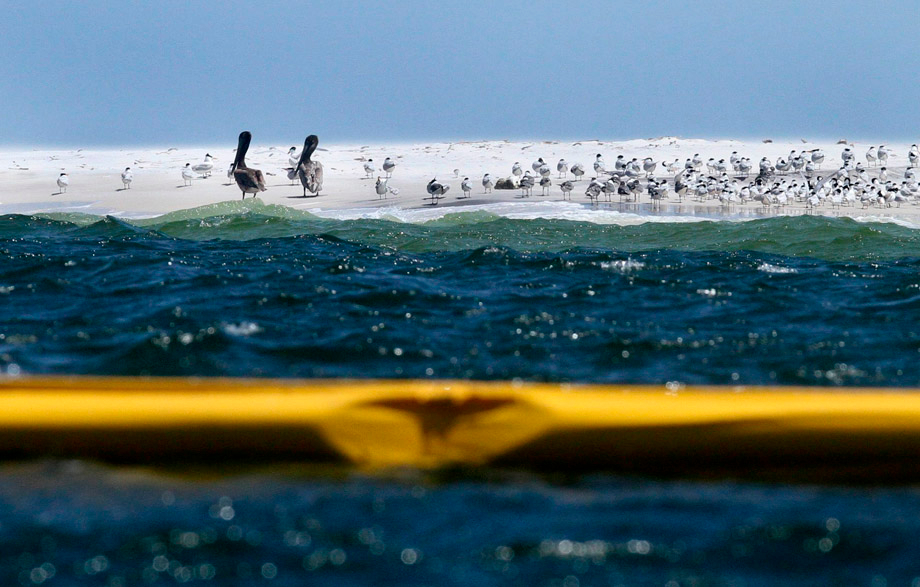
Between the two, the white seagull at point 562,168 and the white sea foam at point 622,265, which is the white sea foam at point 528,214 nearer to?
the white sea foam at point 622,265

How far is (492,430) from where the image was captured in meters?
4.00

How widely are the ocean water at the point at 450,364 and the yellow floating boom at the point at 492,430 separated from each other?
3.9 inches

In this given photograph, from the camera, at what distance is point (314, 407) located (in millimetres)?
4008

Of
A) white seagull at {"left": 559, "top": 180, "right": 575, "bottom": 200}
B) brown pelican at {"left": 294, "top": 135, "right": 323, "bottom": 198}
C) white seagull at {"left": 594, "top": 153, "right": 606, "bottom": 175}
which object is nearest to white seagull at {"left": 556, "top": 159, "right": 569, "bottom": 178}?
white seagull at {"left": 594, "top": 153, "right": 606, "bottom": 175}

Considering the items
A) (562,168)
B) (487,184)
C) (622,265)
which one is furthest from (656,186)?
(622,265)

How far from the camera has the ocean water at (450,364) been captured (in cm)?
323

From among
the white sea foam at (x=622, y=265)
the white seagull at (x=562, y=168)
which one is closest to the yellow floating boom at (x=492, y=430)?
the white sea foam at (x=622, y=265)

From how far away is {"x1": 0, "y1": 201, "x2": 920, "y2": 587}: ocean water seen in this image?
323 cm

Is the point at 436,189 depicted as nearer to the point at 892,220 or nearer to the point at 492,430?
the point at 892,220

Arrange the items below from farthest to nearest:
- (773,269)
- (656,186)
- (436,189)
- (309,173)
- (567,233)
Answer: (309,173) → (656,186) → (436,189) → (567,233) → (773,269)

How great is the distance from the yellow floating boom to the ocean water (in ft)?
0.32

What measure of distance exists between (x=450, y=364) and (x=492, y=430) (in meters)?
1.90

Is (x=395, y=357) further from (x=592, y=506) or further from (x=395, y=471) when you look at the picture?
(x=592, y=506)

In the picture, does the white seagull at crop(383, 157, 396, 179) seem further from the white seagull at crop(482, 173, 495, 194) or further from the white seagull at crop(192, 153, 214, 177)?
the white seagull at crop(192, 153, 214, 177)
